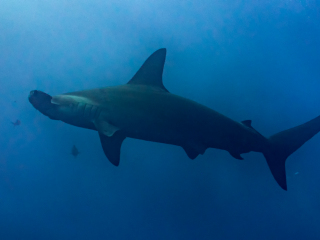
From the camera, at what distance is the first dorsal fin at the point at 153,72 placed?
3711 millimetres

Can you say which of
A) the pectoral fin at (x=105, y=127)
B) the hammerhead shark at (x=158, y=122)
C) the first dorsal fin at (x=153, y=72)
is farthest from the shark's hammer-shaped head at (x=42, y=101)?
the first dorsal fin at (x=153, y=72)

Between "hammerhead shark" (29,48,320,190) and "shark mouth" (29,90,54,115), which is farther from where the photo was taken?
"hammerhead shark" (29,48,320,190)

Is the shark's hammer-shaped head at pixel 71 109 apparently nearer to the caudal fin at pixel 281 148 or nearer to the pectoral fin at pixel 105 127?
the pectoral fin at pixel 105 127

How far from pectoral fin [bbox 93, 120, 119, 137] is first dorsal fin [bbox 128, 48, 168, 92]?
0.84m

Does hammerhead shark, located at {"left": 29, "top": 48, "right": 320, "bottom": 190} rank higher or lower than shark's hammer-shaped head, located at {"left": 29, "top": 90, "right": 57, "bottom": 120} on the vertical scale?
lower

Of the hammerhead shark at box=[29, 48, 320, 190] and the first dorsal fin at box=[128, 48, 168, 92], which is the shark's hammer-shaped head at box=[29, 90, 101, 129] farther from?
the first dorsal fin at box=[128, 48, 168, 92]

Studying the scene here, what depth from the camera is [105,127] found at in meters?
3.24

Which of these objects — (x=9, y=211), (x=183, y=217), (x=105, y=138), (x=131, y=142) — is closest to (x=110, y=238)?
(x=183, y=217)

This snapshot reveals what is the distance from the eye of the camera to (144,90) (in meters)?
3.54

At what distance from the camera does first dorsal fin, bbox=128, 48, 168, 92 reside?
3711 mm

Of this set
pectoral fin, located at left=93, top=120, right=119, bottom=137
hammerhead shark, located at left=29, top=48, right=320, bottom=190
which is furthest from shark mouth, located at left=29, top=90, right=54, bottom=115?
pectoral fin, located at left=93, top=120, right=119, bottom=137

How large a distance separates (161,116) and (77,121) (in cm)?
118

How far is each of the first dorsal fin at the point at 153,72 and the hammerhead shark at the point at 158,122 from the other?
0.32ft

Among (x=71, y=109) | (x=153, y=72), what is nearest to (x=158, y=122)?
(x=153, y=72)
